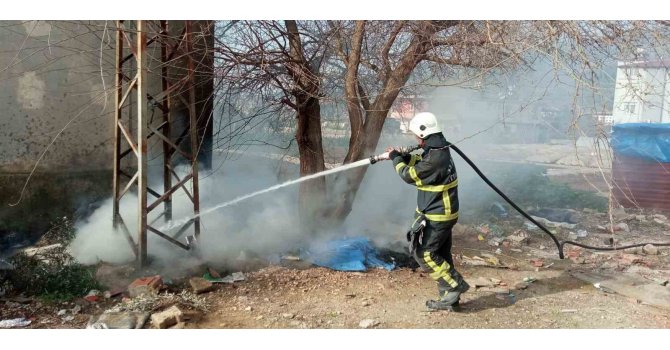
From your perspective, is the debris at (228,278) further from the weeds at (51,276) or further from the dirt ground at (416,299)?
the weeds at (51,276)

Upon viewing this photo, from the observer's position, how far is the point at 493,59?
6.50m

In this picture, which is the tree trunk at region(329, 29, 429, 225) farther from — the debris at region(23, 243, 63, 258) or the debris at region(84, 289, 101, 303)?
the debris at region(23, 243, 63, 258)

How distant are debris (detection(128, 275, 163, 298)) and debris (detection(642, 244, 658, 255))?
6.88m

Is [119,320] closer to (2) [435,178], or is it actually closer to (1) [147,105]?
(1) [147,105]

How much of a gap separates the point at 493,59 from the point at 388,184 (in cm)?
509

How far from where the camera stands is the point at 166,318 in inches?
177

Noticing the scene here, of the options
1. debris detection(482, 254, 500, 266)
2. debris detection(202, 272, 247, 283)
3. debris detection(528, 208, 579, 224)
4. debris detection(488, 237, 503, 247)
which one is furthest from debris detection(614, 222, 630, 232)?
debris detection(202, 272, 247, 283)

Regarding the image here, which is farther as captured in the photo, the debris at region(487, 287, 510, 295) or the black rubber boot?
the debris at region(487, 287, 510, 295)

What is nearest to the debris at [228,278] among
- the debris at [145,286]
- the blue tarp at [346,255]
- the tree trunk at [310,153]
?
the debris at [145,286]

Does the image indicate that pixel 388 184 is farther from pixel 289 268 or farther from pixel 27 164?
pixel 27 164

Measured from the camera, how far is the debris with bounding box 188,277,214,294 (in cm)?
546

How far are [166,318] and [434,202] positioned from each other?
8.52ft

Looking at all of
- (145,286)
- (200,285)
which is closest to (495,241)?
(200,285)

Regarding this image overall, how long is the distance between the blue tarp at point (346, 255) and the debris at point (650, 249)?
4.13 meters
